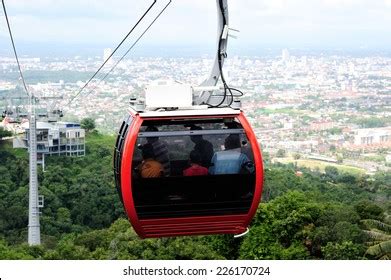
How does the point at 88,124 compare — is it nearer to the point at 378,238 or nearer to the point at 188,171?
the point at 378,238

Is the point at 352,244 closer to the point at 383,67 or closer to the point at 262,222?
the point at 262,222

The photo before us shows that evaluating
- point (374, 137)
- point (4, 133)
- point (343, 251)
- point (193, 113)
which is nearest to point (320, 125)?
point (374, 137)

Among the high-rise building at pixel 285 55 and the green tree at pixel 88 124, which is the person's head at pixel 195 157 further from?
the high-rise building at pixel 285 55

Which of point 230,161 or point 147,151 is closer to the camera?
point 147,151

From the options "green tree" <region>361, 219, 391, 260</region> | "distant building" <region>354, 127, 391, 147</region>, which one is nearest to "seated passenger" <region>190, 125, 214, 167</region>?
"green tree" <region>361, 219, 391, 260</region>

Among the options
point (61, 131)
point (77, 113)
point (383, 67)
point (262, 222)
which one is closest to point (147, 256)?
point (262, 222)
